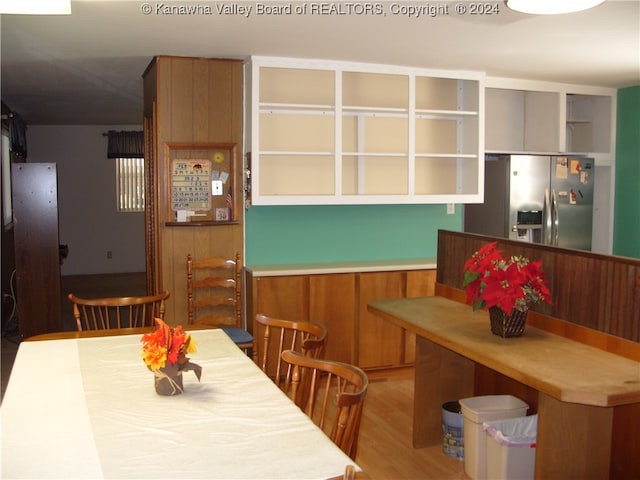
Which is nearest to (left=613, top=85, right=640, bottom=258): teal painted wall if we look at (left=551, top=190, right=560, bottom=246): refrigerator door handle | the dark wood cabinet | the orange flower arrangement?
(left=551, top=190, right=560, bottom=246): refrigerator door handle

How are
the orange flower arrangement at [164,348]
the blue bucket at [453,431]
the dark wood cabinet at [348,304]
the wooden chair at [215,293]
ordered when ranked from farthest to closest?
the dark wood cabinet at [348,304]
the wooden chair at [215,293]
the blue bucket at [453,431]
the orange flower arrangement at [164,348]

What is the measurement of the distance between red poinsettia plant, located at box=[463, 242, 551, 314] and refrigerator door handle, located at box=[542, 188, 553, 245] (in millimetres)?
2900

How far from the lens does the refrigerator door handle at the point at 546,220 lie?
5766 millimetres

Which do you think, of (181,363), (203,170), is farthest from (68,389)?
(203,170)

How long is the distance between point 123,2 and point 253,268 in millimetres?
2165

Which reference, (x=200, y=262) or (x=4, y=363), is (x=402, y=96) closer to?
(x=200, y=262)

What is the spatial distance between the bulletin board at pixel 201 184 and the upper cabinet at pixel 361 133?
0.73 ft

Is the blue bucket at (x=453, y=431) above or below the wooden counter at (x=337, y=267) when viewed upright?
below

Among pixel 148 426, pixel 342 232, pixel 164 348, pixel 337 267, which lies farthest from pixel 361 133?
pixel 148 426

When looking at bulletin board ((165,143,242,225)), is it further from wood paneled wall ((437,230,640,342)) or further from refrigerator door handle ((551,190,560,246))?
refrigerator door handle ((551,190,560,246))

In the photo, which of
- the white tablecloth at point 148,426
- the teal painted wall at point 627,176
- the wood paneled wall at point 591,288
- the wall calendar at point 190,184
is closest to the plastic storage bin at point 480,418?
the wood paneled wall at point 591,288

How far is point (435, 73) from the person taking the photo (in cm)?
523

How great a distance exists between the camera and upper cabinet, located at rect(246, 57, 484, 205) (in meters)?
4.93

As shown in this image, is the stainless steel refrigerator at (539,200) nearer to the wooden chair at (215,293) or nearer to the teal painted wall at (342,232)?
the teal painted wall at (342,232)
